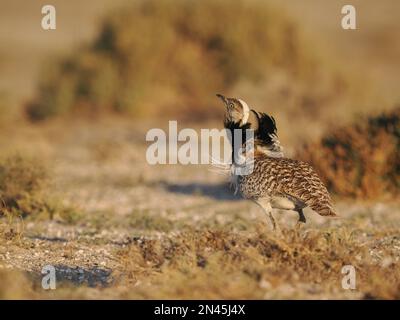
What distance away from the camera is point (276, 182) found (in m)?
6.18

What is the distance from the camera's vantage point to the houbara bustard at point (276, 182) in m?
6.09

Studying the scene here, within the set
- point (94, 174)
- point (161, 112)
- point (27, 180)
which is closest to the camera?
point (27, 180)

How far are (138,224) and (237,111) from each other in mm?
2040

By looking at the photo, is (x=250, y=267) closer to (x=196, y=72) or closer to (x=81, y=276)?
(x=81, y=276)

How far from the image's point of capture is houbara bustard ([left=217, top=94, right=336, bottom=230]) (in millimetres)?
6094

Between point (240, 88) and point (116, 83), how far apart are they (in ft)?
10.9

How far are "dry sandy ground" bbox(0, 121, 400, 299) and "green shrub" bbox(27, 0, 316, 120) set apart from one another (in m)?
1.97

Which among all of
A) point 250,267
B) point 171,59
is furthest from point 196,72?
point 250,267

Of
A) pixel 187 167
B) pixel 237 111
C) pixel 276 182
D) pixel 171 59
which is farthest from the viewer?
pixel 171 59

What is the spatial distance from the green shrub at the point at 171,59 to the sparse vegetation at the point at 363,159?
6.54m

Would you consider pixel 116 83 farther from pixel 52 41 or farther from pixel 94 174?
pixel 52 41

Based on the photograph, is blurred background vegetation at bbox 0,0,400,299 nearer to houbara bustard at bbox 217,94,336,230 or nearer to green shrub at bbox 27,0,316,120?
green shrub at bbox 27,0,316,120
